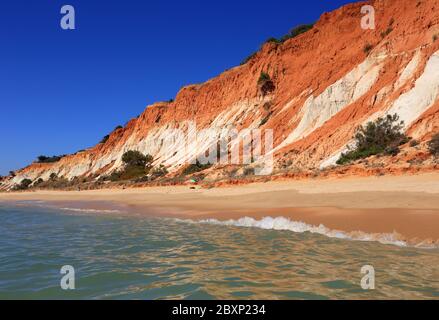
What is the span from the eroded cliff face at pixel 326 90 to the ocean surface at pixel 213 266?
13483mm

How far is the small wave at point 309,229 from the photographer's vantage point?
7727mm

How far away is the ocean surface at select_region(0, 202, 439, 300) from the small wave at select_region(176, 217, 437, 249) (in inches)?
9.9

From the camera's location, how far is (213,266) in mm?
6227

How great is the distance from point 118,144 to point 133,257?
189 ft

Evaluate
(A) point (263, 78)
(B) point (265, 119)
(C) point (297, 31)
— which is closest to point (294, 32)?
(C) point (297, 31)

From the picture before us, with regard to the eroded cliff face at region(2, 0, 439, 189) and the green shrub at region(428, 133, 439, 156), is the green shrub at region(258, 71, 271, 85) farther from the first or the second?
the green shrub at region(428, 133, 439, 156)

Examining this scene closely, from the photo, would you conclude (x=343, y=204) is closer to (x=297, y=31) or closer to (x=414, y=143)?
(x=414, y=143)

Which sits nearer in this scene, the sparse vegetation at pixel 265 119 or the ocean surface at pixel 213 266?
the ocean surface at pixel 213 266

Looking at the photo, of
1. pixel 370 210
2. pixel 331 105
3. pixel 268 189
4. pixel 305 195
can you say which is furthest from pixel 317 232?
pixel 331 105

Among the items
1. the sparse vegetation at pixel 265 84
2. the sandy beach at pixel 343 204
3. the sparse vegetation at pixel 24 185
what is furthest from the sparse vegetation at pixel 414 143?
the sparse vegetation at pixel 24 185

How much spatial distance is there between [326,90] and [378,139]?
473 inches
